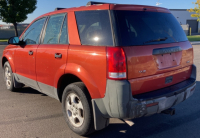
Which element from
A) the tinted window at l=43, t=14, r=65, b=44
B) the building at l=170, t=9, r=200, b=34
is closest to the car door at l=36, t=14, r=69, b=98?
the tinted window at l=43, t=14, r=65, b=44

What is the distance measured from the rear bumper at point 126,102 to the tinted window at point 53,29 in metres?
1.58

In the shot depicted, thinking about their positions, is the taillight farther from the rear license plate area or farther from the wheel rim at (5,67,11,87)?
the wheel rim at (5,67,11,87)

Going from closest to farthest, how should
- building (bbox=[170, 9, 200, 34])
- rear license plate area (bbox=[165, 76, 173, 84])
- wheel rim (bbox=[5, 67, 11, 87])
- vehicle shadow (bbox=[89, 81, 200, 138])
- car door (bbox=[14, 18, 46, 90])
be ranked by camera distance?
rear license plate area (bbox=[165, 76, 173, 84]) → vehicle shadow (bbox=[89, 81, 200, 138]) → car door (bbox=[14, 18, 46, 90]) → wheel rim (bbox=[5, 67, 11, 87]) → building (bbox=[170, 9, 200, 34])

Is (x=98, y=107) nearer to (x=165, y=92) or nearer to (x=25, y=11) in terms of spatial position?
(x=165, y=92)

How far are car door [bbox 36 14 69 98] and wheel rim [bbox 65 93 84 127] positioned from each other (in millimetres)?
420

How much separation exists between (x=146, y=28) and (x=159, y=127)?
5.56ft

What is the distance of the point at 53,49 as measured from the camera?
372cm

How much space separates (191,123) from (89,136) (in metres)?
1.80

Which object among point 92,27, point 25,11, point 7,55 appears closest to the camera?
point 92,27

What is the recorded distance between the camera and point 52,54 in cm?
371

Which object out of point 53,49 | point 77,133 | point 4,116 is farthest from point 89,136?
point 4,116

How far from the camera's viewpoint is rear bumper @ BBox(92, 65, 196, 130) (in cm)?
268

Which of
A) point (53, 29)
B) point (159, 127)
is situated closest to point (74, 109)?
point (159, 127)

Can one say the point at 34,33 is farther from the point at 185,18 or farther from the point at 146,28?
the point at 185,18
